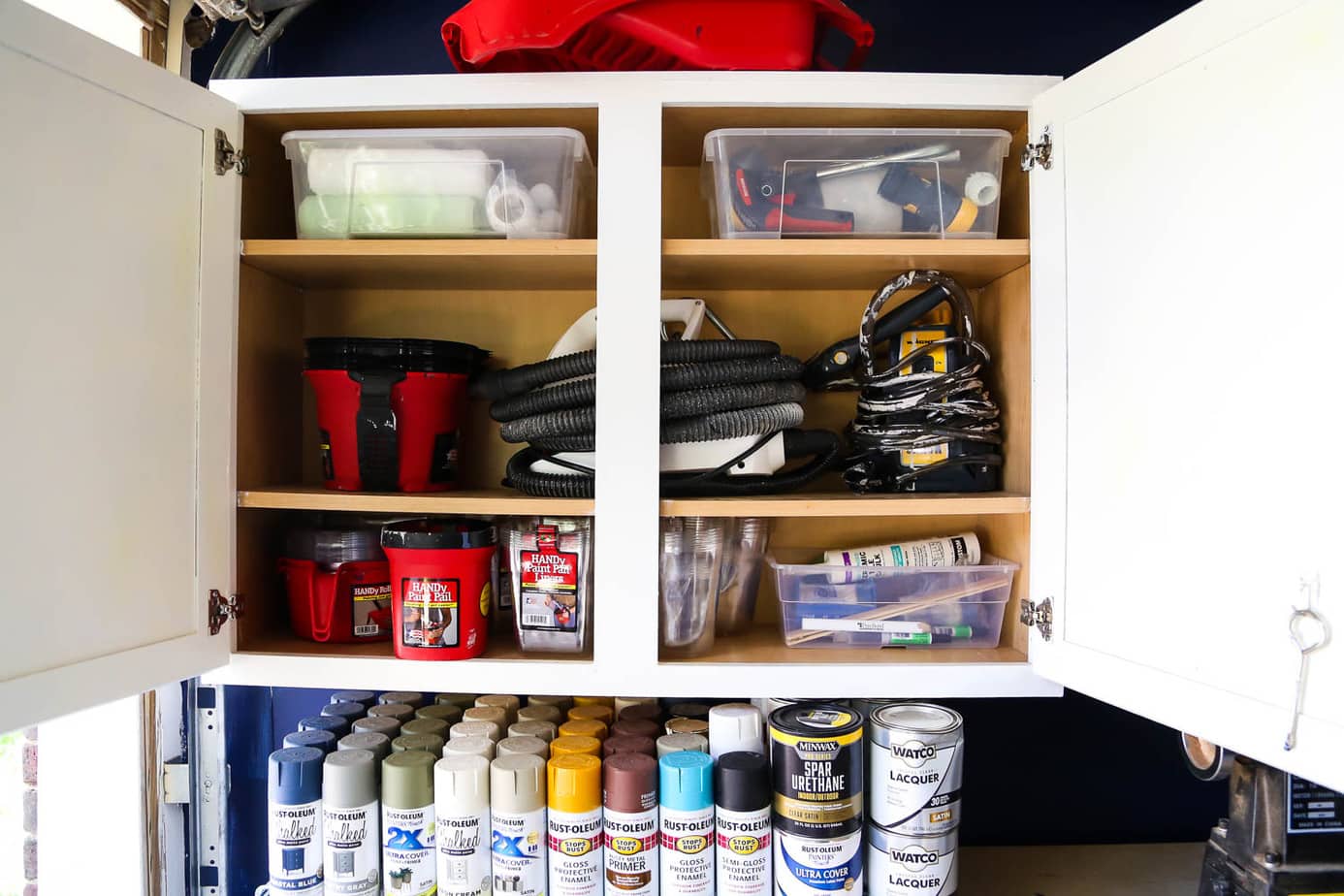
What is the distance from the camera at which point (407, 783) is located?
1068 mm

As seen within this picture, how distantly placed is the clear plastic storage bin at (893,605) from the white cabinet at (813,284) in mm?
38

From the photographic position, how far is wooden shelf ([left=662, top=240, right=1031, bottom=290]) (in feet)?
3.46

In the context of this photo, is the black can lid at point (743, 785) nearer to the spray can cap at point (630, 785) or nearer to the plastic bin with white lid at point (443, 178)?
the spray can cap at point (630, 785)

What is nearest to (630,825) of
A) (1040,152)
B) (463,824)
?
(463,824)

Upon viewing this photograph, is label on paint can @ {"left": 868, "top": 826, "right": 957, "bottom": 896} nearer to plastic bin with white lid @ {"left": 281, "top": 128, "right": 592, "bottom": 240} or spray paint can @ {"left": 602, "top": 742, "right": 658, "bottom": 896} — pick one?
spray paint can @ {"left": 602, "top": 742, "right": 658, "bottom": 896}

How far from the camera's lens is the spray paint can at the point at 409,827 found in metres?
1.07

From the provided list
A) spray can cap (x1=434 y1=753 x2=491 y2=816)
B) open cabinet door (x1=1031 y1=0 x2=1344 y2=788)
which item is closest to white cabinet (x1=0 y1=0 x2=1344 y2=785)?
open cabinet door (x1=1031 y1=0 x2=1344 y2=788)

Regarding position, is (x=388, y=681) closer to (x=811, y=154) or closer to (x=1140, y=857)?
(x=811, y=154)

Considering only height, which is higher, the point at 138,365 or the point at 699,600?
the point at 138,365

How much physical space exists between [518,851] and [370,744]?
0.25 m

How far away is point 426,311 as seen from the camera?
138 centimetres

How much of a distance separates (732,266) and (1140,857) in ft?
3.82

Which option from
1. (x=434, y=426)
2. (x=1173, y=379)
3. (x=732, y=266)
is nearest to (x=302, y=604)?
(x=434, y=426)

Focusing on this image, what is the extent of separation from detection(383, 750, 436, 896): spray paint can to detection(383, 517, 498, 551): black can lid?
29 cm
